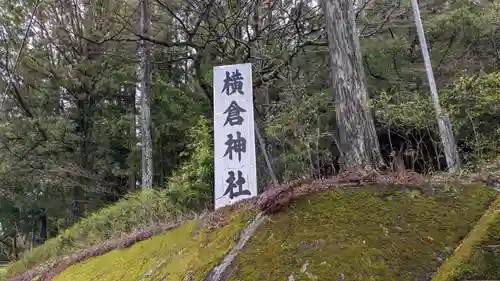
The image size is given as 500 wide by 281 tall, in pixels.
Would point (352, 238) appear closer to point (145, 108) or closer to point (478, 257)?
point (478, 257)

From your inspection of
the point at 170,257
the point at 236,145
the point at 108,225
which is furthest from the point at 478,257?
the point at 108,225

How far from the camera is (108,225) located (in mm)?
8125

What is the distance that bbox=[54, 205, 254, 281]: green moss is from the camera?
10.5 ft

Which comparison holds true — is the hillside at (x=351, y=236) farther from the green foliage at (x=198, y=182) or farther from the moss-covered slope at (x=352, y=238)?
the green foliage at (x=198, y=182)

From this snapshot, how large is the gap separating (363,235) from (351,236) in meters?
0.08

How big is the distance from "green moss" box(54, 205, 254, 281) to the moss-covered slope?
15mm

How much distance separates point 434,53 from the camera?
12.9m

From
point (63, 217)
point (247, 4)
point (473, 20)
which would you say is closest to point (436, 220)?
point (247, 4)

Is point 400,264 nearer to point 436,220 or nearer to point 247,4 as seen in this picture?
point 436,220

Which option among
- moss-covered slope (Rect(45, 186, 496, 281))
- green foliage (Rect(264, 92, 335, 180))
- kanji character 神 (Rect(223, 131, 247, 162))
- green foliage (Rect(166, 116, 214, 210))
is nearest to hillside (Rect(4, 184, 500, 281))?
moss-covered slope (Rect(45, 186, 496, 281))

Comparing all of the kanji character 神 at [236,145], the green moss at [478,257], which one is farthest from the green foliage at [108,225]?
the green moss at [478,257]

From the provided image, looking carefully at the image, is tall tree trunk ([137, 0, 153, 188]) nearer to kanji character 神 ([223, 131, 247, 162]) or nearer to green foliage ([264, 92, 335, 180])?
green foliage ([264, 92, 335, 180])

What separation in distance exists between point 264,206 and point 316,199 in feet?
1.43

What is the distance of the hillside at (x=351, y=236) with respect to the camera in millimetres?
2482
